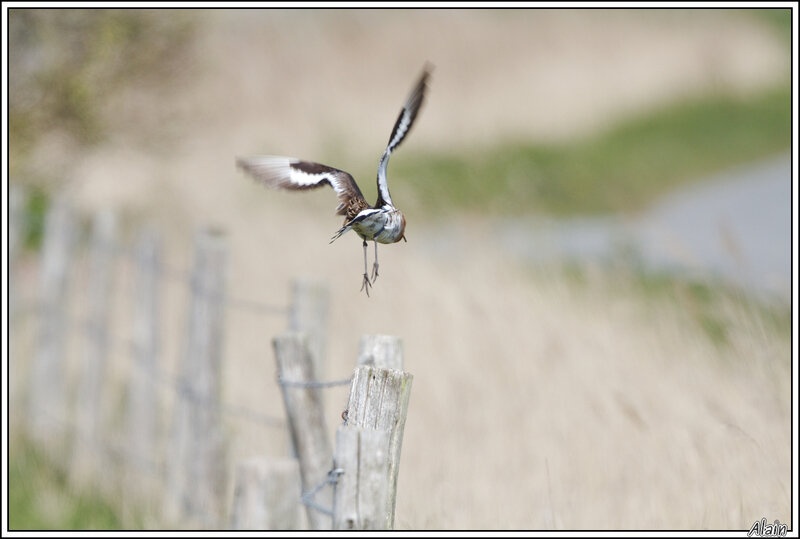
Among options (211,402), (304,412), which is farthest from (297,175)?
(211,402)

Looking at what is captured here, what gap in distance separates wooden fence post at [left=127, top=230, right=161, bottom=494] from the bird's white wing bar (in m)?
3.84

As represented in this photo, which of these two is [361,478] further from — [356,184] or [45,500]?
Result: [45,500]

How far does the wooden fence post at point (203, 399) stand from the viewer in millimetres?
5664

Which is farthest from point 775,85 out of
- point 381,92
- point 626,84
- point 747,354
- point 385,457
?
point 385,457

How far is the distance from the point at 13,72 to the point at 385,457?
27.5ft

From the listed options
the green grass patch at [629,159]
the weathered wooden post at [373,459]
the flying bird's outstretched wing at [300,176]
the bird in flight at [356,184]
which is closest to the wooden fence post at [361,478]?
the weathered wooden post at [373,459]

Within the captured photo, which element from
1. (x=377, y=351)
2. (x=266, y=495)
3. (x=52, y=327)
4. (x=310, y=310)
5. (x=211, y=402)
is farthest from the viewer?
(x=52, y=327)

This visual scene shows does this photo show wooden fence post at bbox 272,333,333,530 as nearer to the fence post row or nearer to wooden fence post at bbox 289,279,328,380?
the fence post row

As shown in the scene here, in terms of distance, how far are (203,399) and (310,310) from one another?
1.24m

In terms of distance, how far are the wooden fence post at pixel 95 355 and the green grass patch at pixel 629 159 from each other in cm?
446

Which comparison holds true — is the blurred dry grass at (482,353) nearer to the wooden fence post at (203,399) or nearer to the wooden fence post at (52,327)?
the wooden fence post at (203,399)

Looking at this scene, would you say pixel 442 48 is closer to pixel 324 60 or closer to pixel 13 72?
pixel 324 60

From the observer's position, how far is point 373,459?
263 cm

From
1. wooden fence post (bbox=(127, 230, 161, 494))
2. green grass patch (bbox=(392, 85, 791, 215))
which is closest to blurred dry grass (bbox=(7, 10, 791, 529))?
wooden fence post (bbox=(127, 230, 161, 494))
